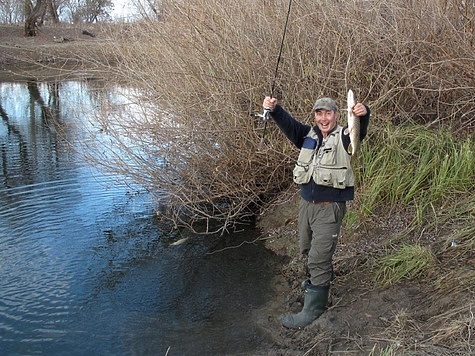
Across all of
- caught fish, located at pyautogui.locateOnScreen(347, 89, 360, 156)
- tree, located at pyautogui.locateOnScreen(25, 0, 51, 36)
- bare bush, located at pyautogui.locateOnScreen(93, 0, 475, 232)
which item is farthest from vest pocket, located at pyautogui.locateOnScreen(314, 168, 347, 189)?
tree, located at pyautogui.locateOnScreen(25, 0, 51, 36)

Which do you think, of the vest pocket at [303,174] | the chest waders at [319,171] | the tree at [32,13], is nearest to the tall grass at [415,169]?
the chest waders at [319,171]

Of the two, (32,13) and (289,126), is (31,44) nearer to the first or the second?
(32,13)

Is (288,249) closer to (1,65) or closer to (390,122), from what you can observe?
(390,122)

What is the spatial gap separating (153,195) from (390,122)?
3260mm

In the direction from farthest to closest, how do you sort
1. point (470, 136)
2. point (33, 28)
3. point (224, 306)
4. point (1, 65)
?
point (33, 28), point (1, 65), point (470, 136), point (224, 306)

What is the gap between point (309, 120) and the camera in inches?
259

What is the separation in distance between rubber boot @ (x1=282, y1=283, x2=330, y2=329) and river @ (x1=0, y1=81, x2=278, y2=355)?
0.31m

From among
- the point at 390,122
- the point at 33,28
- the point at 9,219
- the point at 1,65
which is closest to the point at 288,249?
the point at 390,122

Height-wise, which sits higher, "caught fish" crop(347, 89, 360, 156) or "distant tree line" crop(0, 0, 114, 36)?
"distant tree line" crop(0, 0, 114, 36)

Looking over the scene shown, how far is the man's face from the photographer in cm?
421

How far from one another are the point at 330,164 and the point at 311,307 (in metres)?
1.24

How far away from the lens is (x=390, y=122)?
6371 mm

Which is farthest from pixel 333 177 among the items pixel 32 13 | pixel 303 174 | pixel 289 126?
pixel 32 13

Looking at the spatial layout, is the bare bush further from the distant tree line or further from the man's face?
the distant tree line
